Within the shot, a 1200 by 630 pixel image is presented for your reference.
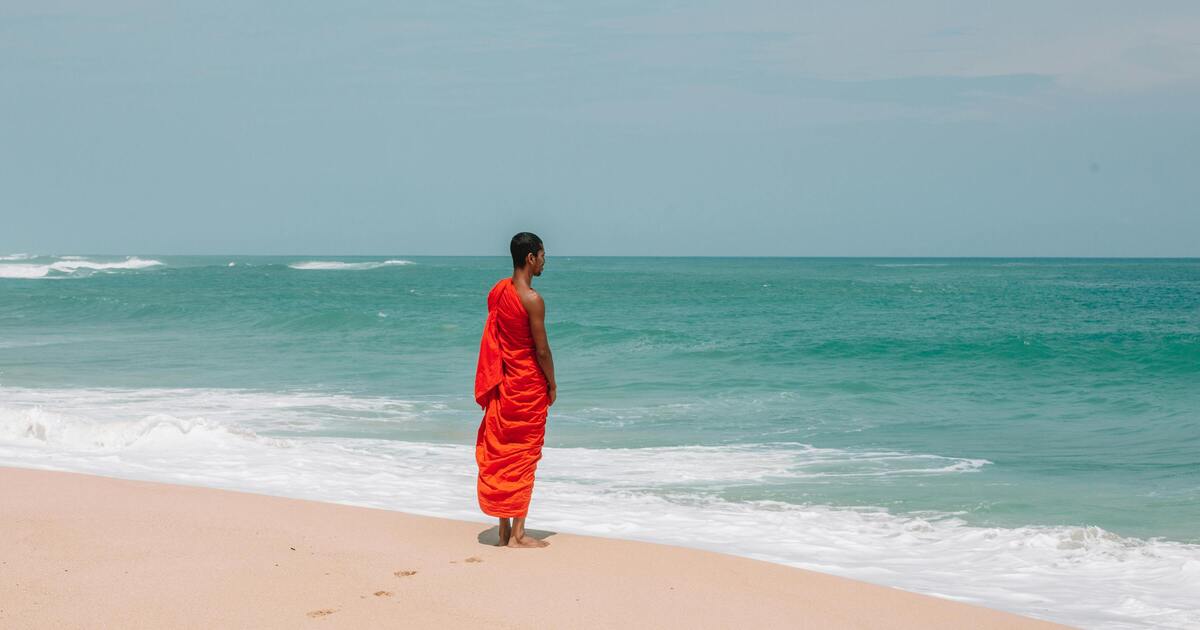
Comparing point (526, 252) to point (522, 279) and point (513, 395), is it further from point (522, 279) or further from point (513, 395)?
point (513, 395)

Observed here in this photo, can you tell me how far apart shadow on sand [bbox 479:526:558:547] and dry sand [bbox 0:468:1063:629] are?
0.02 meters

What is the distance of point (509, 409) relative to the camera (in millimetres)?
5371

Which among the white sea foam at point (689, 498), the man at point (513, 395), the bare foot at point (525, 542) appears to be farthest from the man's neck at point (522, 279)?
the white sea foam at point (689, 498)

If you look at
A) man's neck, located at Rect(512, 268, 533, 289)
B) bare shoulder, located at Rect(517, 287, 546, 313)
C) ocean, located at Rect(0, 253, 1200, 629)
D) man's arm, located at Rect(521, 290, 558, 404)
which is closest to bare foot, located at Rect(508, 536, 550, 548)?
man's arm, located at Rect(521, 290, 558, 404)

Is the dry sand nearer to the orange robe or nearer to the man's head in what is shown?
the orange robe

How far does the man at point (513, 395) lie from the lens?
5305mm

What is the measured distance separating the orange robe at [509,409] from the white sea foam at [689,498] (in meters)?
0.98

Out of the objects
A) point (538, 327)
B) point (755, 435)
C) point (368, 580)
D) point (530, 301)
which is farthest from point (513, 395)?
point (755, 435)

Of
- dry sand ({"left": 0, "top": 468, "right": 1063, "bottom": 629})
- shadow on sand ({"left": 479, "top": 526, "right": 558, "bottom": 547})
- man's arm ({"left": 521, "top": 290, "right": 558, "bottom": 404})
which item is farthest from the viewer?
shadow on sand ({"left": 479, "top": 526, "right": 558, "bottom": 547})

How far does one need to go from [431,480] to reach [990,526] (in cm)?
396

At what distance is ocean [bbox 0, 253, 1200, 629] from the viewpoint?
6348mm

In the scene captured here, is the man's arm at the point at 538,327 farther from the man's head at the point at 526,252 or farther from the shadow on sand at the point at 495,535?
the shadow on sand at the point at 495,535

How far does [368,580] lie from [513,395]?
124 cm

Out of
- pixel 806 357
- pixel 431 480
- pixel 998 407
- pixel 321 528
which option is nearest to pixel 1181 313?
pixel 806 357
